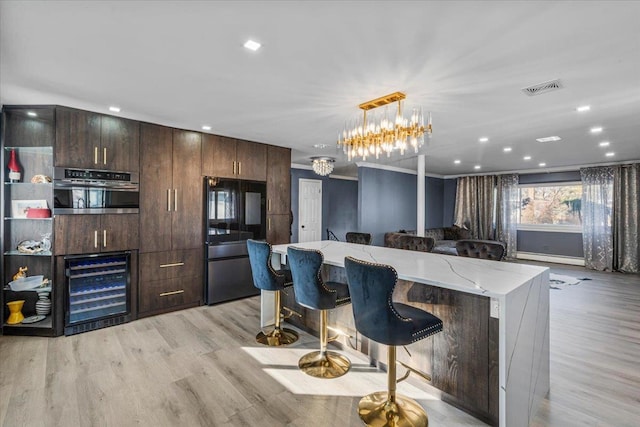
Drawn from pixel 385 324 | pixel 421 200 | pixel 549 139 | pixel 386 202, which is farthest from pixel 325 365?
pixel 386 202

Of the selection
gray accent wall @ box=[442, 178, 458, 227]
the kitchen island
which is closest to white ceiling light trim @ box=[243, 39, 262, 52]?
the kitchen island

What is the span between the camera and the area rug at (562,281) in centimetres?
548

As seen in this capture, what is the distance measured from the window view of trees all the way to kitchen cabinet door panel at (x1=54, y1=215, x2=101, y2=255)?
976 cm

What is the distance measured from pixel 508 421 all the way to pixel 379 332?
89 centimetres

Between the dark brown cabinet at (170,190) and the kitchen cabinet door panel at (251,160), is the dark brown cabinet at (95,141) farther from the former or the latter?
the kitchen cabinet door panel at (251,160)

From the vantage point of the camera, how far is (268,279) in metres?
2.91

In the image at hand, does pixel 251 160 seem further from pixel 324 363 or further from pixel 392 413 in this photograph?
pixel 392 413

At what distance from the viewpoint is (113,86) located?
273 cm

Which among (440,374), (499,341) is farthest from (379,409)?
(499,341)

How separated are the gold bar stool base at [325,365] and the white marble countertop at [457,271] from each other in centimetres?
88

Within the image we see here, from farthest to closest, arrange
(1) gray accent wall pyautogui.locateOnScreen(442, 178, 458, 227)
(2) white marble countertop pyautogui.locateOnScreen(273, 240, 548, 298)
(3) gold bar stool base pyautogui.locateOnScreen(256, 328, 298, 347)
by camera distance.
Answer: (1) gray accent wall pyautogui.locateOnScreen(442, 178, 458, 227) → (3) gold bar stool base pyautogui.locateOnScreen(256, 328, 298, 347) → (2) white marble countertop pyautogui.locateOnScreen(273, 240, 548, 298)

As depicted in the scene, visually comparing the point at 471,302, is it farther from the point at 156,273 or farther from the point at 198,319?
the point at 156,273

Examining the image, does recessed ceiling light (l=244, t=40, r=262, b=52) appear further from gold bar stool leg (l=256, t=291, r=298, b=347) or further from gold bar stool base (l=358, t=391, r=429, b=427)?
gold bar stool base (l=358, t=391, r=429, b=427)

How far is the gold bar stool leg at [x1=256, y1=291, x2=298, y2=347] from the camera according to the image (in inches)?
122
